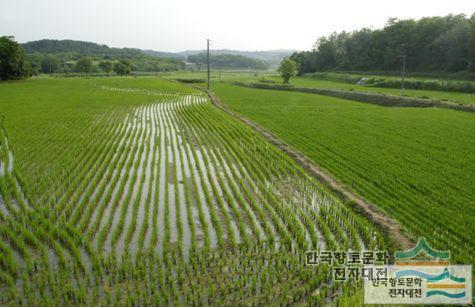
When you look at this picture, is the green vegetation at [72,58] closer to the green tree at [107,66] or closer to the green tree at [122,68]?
the green tree at [122,68]

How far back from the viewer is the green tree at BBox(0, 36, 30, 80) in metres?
46.6

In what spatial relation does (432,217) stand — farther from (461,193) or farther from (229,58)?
(229,58)

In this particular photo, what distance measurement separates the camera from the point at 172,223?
7.27 metres

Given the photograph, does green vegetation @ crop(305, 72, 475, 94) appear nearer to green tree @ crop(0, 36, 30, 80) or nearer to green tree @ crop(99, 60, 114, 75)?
green tree @ crop(0, 36, 30, 80)

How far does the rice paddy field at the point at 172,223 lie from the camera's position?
5062 millimetres

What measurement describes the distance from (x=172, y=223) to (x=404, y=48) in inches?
2742

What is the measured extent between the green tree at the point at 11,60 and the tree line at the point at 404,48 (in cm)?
5803

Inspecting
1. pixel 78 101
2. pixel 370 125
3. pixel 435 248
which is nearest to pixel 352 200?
pixel 435 248

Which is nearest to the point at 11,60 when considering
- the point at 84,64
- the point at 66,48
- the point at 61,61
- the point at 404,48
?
the point at 84,64

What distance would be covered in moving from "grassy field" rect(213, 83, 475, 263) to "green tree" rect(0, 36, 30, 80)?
4088 centimetres

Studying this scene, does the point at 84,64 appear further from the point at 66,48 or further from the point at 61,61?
the point at 66,48

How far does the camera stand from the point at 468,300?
15.3 ft

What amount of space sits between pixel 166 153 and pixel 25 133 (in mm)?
7357

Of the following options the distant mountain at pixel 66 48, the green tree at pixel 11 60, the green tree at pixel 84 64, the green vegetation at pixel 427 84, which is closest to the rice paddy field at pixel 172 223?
the green vegetation at pixel 427 84
